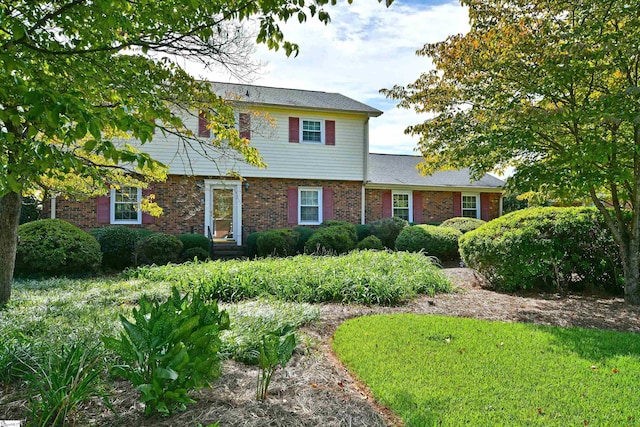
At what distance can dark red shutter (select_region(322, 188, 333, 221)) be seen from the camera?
15359 millimetres

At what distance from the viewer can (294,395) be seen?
119 inches

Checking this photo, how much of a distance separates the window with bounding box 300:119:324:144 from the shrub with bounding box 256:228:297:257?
4065 mm

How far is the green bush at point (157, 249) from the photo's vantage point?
11312 millimetres

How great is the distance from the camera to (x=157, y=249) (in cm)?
1134

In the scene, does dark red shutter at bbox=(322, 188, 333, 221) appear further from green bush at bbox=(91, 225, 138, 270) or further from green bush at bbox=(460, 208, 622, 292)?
green bush at bbox=(460, 208, 622, 292)

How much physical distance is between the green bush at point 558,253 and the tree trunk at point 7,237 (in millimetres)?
8185

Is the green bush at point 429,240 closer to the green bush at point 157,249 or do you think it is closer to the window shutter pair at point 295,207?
the window shutter pair at point 295,207

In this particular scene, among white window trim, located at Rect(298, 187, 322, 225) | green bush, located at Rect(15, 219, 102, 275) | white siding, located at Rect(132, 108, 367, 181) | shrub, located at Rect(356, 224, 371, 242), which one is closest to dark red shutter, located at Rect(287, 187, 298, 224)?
white window trim, located at Rect(298, 187, 322, 225)

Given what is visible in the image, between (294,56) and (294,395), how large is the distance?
10.3 ft

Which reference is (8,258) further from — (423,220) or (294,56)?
(423,220)

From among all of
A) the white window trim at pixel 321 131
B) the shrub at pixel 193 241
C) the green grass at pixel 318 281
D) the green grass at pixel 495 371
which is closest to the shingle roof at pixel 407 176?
the white window trim at pixel 321 131

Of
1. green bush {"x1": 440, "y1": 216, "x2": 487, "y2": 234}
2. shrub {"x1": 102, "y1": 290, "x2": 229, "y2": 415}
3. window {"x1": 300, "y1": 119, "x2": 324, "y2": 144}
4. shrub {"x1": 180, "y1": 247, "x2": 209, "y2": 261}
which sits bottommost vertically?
shrub {"x1": 180, "y1": 247, "x2": 209, "y2": 261}

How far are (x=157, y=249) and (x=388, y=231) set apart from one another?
25.7ft

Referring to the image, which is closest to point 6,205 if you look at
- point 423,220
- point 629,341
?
point 629,341
